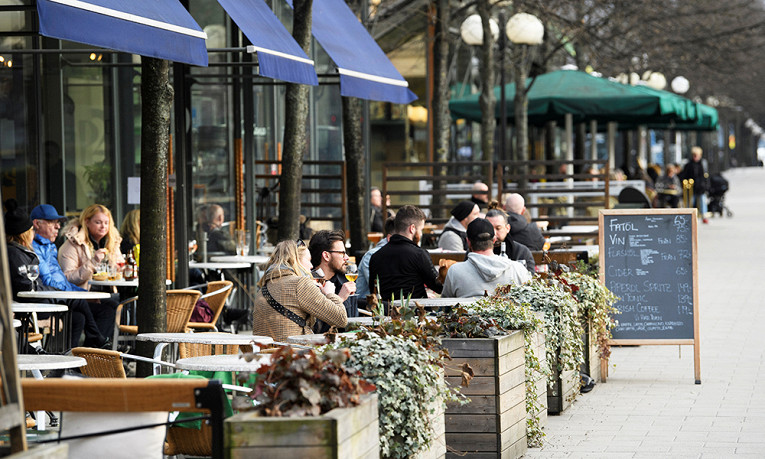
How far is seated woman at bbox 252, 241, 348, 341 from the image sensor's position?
709 centimetres

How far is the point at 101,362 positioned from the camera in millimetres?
6207

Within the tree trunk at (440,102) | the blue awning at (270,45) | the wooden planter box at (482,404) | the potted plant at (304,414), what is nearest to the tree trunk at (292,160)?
the blue awning at (270,45)

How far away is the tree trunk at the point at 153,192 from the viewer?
7.62 metres

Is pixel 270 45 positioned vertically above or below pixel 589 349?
above

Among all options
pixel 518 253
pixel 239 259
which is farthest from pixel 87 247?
pixel 518 253

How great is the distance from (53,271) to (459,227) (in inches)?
176

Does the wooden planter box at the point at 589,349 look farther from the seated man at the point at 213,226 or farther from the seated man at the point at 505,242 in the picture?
the seated man at the point at 213,226

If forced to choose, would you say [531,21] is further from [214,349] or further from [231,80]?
[214,349]

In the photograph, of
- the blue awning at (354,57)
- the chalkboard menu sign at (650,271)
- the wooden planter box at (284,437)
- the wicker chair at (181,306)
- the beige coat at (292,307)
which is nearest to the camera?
the wooden planter box at (284,437)

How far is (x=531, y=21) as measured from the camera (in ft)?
61.3

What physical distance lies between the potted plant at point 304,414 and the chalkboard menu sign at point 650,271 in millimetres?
5742

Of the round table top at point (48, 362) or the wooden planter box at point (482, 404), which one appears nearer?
the round table top at point (48, 362)

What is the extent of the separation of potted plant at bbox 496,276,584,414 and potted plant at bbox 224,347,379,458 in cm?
329

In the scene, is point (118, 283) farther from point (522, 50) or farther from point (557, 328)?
point (522, 50)
